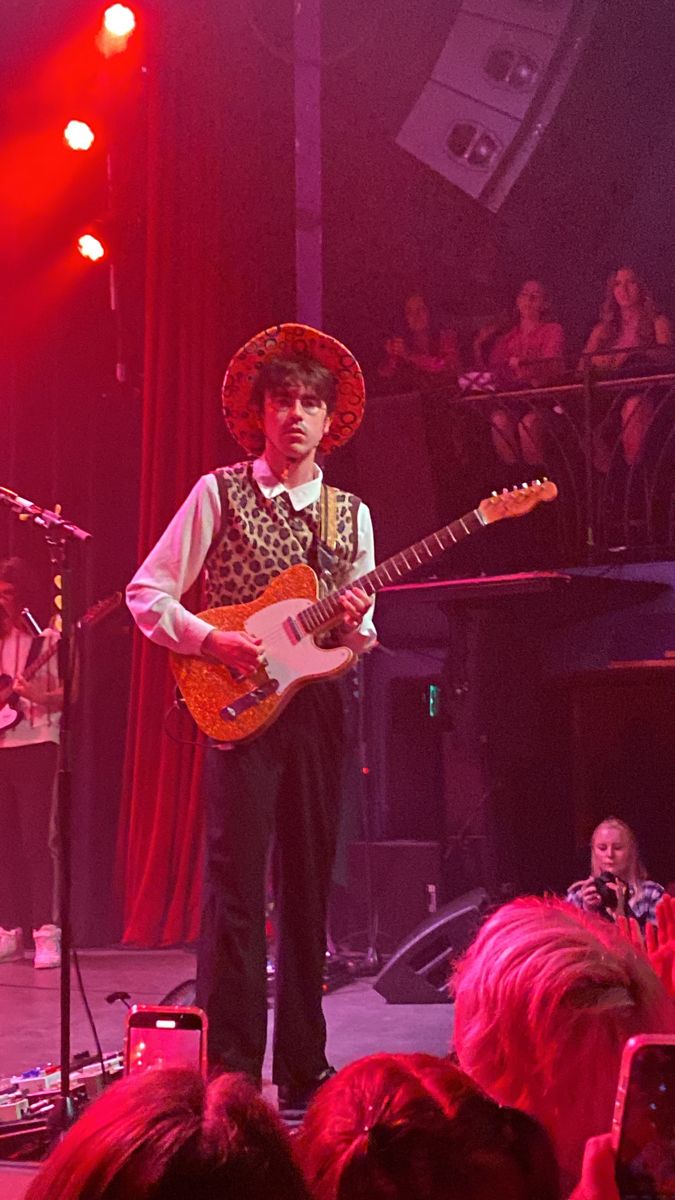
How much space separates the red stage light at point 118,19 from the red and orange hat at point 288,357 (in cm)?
373

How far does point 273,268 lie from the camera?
7.95 m

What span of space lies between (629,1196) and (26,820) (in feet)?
20.0

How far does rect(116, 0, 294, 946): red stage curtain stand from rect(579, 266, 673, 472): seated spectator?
72.1 inches

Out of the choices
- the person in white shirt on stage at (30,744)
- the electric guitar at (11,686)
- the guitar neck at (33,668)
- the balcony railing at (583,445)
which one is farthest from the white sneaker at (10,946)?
the balcony railing at (583,445)

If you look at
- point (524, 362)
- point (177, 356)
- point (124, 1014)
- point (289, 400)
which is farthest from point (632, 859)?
point (177, 356)

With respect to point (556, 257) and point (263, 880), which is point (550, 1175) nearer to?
point (263, 880)

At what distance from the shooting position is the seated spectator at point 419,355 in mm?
7703

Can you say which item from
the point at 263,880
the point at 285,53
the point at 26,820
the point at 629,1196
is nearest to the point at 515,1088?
the point at 629,1196

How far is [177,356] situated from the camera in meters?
7.45

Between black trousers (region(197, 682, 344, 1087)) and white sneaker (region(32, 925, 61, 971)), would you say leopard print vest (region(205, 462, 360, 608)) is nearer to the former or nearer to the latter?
black trousers (region(197, 682, 344, 1087))

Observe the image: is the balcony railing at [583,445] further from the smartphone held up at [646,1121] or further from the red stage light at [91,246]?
the smartphone held up at [646,1121]

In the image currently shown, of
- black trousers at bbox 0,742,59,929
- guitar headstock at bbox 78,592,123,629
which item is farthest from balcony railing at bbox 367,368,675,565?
black trousers at bbox 0,742,59,929

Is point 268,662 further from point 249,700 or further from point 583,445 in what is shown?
point 583,445

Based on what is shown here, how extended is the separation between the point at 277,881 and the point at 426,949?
1.80 m
